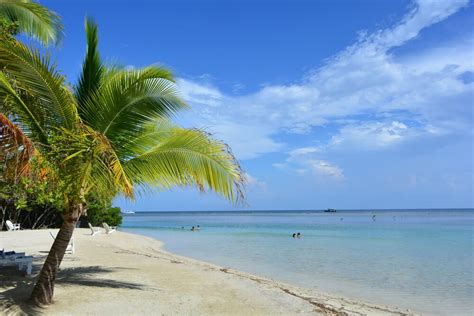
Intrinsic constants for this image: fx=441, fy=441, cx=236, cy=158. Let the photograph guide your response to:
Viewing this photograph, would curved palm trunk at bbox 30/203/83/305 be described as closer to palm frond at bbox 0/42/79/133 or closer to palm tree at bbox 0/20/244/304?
palm tree at bbox 0/20/244/304

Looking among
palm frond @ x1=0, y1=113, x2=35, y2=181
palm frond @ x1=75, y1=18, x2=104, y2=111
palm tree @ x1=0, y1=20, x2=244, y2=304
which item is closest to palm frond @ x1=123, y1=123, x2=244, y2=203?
palm tree @ x1=0, y1=20, x2=244, y2=304

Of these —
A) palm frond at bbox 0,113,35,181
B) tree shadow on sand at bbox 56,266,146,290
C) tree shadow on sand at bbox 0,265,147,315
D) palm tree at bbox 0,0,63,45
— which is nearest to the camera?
palm frond at bbox 0,113,35,181

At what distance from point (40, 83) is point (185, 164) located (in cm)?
246

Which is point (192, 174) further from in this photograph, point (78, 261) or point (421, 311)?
point (78, 261)

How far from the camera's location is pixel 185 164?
282 inches

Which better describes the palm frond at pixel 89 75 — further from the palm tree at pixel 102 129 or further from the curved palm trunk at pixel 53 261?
the curved palm trunk at pixel 53 261

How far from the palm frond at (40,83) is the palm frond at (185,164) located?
3.97 feet

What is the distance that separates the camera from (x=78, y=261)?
12469 mm

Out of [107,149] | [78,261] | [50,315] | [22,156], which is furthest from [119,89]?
[78,261]

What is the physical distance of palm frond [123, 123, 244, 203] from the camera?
7.00 m

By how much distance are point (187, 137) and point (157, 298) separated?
296cm

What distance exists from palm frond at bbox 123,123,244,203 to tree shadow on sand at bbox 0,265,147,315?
8.16 ft

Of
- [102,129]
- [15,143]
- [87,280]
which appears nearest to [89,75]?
[102,129]

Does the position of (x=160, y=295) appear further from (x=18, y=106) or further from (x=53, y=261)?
(x=18, y=106)
